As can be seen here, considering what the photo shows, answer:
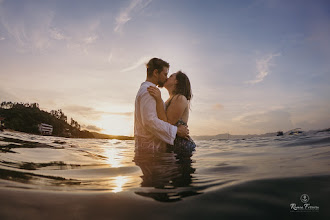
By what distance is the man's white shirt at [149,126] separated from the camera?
13.2 ft

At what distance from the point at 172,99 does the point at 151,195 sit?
386 cm

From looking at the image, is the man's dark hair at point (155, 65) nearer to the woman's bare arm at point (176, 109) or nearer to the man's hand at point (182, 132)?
the woman's bare arm at point (176, 109)

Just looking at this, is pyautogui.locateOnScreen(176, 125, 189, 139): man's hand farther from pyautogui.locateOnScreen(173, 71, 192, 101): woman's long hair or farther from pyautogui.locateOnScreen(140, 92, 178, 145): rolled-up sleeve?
pyautogui.locateOnScreen(173, 71, 192, 101): woman's long hair

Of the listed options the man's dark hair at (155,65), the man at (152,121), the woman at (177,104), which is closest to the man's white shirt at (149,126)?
the man at (152,121)

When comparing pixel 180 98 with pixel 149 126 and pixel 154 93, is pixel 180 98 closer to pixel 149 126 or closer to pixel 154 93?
pixel 154 93

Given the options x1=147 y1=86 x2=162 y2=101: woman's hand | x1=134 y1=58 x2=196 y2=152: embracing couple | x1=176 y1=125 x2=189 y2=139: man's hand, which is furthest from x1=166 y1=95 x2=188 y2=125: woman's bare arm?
x1=147 y1=86 x2=162 y2=101: woman's hand

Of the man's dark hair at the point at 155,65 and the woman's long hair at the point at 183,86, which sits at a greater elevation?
the man's dark hair at the point at 155,65

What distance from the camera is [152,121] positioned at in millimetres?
3980

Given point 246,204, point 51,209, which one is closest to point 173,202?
point 246,204

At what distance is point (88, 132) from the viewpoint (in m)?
66.4

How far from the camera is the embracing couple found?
4066 mm

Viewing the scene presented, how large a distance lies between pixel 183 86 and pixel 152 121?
5.74 feet

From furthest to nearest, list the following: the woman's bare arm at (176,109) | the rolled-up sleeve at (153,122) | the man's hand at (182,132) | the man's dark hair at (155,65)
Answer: the woman's bare arm at (176,109)
the man's dark hair at (155,65)
the man's hand at (182,132)
the rolled-up sleeve at (153,122)

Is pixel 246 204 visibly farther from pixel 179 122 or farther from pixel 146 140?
pixel 179 122
